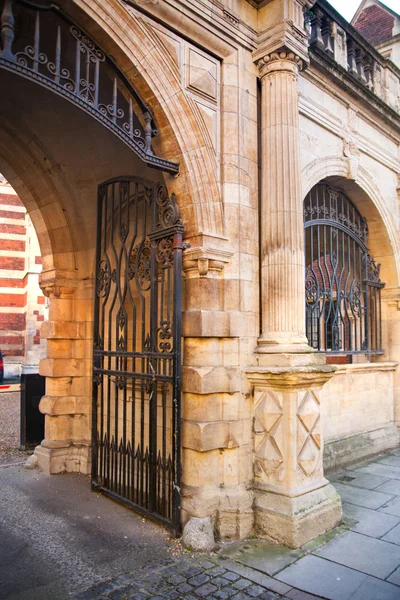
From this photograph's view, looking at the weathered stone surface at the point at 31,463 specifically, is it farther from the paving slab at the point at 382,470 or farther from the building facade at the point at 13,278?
the building facade at the point at 13,278

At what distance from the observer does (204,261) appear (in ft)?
14.0

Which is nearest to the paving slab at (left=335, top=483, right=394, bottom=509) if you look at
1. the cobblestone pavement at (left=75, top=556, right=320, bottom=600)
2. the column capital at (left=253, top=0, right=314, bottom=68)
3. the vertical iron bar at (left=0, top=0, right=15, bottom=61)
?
the cobblestone pavement at (left=75, top=556, right=320, bottom=600)

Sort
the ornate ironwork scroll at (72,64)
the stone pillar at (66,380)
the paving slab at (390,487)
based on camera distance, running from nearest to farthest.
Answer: the ornate ironwork scroll at (72,64) < the paving slab at (390,487) < the stone pillar at (66,380)

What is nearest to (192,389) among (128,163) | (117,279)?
(117,279)

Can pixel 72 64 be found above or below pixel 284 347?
above

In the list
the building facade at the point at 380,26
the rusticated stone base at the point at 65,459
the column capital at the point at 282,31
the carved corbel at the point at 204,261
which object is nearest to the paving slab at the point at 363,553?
the carved corbel at the point at 204,261

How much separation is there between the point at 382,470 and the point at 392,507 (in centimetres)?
152

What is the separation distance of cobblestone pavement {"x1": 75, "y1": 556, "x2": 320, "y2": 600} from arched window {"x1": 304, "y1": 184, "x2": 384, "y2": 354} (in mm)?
3476

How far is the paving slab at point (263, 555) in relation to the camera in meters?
3.63

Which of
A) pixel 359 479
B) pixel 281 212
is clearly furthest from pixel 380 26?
pixel 359 479

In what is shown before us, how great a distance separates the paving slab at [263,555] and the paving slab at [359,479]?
2108 mm

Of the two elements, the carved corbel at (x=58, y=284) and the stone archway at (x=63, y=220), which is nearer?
the stone archway at (x=63, y=220)

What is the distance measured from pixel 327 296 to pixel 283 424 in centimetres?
308

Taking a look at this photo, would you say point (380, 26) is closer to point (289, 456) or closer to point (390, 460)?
point (390, 460)
